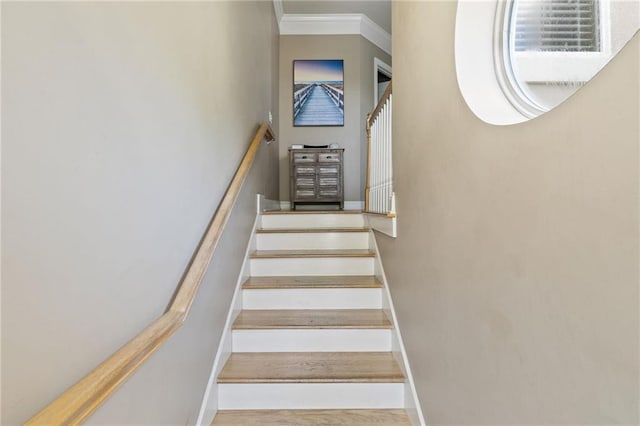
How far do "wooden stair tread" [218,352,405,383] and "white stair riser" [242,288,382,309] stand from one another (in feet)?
1.19

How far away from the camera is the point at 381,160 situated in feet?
8.13

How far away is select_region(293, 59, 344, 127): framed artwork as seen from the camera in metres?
4.77

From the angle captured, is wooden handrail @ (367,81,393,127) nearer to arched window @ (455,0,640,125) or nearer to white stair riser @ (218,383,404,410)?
arched window @ (455,0,640,125)

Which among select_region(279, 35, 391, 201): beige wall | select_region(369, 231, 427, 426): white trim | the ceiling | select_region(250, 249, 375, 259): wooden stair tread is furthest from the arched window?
the ceiling

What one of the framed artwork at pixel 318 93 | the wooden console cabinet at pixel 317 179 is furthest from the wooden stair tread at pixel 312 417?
the framed artwork at pixel 318 93

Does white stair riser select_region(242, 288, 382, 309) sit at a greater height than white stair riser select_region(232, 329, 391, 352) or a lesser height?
greater

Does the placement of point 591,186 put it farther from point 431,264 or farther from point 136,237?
point 136,237

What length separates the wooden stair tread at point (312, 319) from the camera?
1911 millimetres

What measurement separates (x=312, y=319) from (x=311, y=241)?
0.88 m

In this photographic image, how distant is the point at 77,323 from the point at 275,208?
341 centimetres

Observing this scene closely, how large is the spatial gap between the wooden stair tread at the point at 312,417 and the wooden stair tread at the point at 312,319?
0.43 meters

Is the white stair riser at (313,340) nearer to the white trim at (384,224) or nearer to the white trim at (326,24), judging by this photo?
the white trim at (384,224)

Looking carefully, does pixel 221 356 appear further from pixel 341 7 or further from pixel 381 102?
pixel 341 7

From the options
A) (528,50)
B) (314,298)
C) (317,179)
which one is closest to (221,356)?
(314,298)
